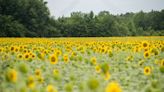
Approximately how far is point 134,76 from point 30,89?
2959mm

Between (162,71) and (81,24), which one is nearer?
(162,71)

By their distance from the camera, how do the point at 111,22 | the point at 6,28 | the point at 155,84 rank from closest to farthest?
the point at 155,84 < the point at 6,28 < the point at 111,22

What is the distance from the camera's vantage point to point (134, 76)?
24.2 feet

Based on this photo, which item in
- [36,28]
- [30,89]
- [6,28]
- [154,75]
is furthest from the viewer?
[36,28]

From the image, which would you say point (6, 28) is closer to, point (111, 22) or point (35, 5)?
point (35, 5)

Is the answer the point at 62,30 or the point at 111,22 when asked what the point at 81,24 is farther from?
the point at 111,22

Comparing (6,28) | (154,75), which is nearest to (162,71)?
(154,75)

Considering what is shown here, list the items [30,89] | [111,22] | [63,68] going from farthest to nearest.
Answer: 1. [111,22]
2. [63,68]
3. [30,89]

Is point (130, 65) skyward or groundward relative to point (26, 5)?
Answer: groundward

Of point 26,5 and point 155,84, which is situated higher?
point 26,5

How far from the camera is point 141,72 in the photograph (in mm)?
7793

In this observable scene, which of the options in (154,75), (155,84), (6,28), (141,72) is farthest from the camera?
(6,28)

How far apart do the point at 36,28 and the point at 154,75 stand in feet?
146

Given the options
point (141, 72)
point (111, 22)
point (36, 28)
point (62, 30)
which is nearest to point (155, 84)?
point (141, 72)
